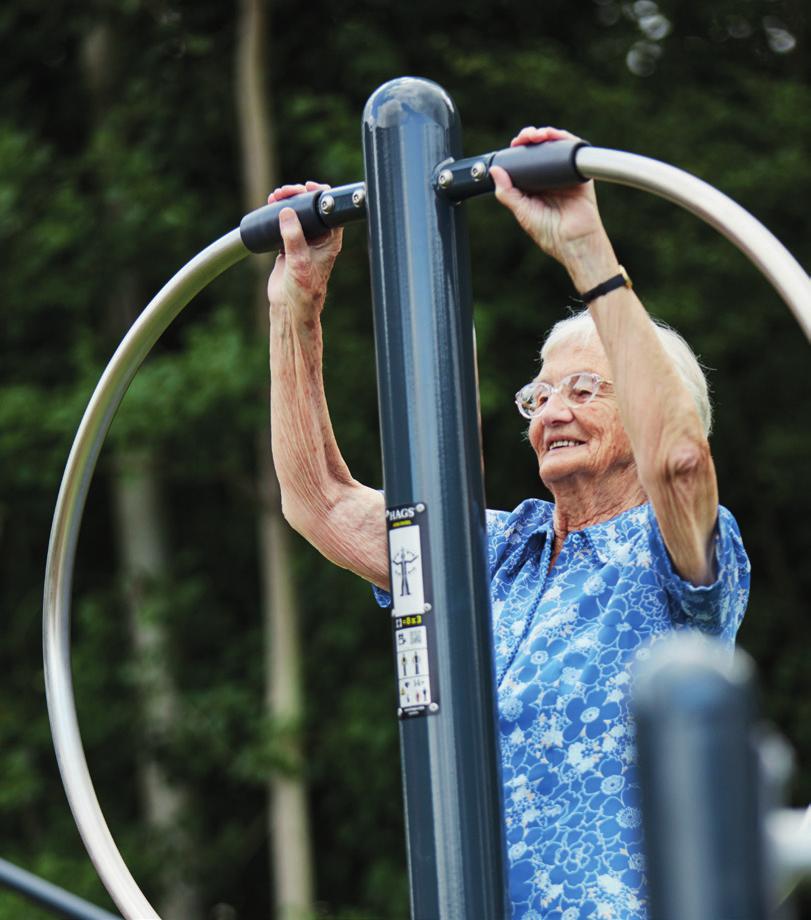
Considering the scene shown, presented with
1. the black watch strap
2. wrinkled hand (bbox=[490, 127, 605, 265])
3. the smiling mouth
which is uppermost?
wrinkled hand (bbox=[490, 127, 605, 265])

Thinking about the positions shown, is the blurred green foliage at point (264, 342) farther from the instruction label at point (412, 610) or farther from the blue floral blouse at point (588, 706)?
the instruction label at point (412, 610)

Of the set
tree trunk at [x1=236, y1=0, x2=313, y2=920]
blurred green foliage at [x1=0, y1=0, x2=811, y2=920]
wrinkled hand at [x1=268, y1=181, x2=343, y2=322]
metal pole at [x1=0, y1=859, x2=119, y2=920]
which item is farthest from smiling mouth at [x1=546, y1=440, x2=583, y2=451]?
tree trunk at [x1=236, y1=0, x2=313, y2=920]

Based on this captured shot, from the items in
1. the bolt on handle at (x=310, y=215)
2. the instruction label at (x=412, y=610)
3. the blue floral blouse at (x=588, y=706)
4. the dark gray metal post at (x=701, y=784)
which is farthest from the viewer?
the bolt on handle at (x=310, y=215)

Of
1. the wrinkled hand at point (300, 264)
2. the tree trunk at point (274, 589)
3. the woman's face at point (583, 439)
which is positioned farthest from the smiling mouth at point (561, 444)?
the tree trunk at point (274, 589)

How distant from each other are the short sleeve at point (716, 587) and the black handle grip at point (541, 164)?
49cm

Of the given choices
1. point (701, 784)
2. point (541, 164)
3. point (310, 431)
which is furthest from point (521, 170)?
point (701, 784)

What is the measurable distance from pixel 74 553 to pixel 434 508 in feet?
2.51

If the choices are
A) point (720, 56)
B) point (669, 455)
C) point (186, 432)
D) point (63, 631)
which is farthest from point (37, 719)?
point (669, 455)

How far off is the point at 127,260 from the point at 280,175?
1205 millimetres

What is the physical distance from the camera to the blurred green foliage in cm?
1031

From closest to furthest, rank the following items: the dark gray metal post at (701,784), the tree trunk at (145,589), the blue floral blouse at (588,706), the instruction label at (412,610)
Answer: the dark gray metal post at (701,784)
the instruction label at (412,610)
the blue floral blouse at (588,706)
the tree trunk at (145,589)

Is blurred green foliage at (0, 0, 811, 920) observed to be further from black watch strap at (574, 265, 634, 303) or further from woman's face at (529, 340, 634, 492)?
black watch strap at (574, 265, 634, 303)

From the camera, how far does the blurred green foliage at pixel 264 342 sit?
10312mm

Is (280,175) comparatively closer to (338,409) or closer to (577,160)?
(338,409)
